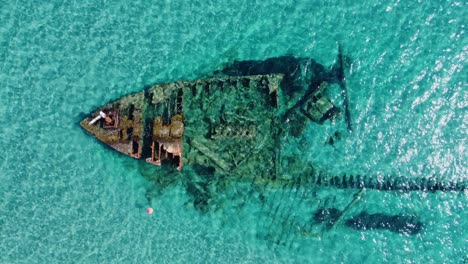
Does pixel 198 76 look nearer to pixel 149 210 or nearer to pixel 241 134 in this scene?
pixel 241 134

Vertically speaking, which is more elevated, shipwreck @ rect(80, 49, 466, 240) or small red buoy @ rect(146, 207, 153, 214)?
shipwreck @ rect(80, 49, 466, 240)

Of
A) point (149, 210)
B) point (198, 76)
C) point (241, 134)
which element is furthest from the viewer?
point (198, 76)

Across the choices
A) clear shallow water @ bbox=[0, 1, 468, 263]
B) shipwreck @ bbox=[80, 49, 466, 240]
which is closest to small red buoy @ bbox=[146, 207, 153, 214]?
clear shallow water @ bbox=[0, 1, 468, 263]

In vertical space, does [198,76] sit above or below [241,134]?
above

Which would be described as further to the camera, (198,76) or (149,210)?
(198,76)

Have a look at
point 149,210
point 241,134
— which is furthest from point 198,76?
point 149,210

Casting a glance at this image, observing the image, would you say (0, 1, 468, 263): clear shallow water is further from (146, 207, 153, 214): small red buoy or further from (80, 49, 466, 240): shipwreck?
(80, 49, 466, 240): shipwreck

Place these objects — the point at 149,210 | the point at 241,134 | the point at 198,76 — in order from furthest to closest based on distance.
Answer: the point at 198,76
the point at 149,210
the point at 241,134

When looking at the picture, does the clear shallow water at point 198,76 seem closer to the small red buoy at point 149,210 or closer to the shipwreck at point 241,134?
the small red buoy at point 149,210
